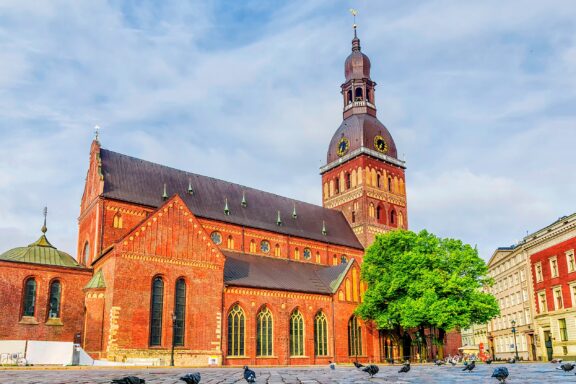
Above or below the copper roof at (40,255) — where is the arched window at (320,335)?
below

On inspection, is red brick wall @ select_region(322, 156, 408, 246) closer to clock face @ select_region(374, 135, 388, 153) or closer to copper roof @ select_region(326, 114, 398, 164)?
clock face @ select_region(374, 135, 388, 153)

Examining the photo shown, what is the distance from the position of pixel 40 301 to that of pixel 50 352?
502 cm

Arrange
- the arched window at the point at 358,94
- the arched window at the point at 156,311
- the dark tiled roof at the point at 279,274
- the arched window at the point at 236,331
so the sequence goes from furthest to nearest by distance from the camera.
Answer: the arched window at the point at 358,94, the dark tiled roof at the point at 279,274, the arched window at the point at 236,331, the arched window at the point at 156,311

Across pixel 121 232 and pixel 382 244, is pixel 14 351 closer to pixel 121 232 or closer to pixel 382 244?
pixel 121 232

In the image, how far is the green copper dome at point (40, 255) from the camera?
43.3 metres

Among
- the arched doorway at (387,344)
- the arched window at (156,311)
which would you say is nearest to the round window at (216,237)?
the arched window at (156,311)

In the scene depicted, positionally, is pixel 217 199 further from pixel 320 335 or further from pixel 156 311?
pixel 320 335

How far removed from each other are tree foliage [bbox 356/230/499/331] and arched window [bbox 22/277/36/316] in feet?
94.9

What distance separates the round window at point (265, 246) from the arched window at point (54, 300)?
20843mm

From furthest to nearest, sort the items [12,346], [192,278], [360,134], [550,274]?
[360,134] → [550,274] → [192,278] → [12,346]

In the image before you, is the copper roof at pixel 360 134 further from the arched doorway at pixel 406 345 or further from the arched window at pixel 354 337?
the arched window at pixel 354 337

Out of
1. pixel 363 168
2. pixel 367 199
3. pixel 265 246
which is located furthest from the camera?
pixel 363 168

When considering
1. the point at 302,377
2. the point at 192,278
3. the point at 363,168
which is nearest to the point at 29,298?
the point at 192,278

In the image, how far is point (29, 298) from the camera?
4219cm
